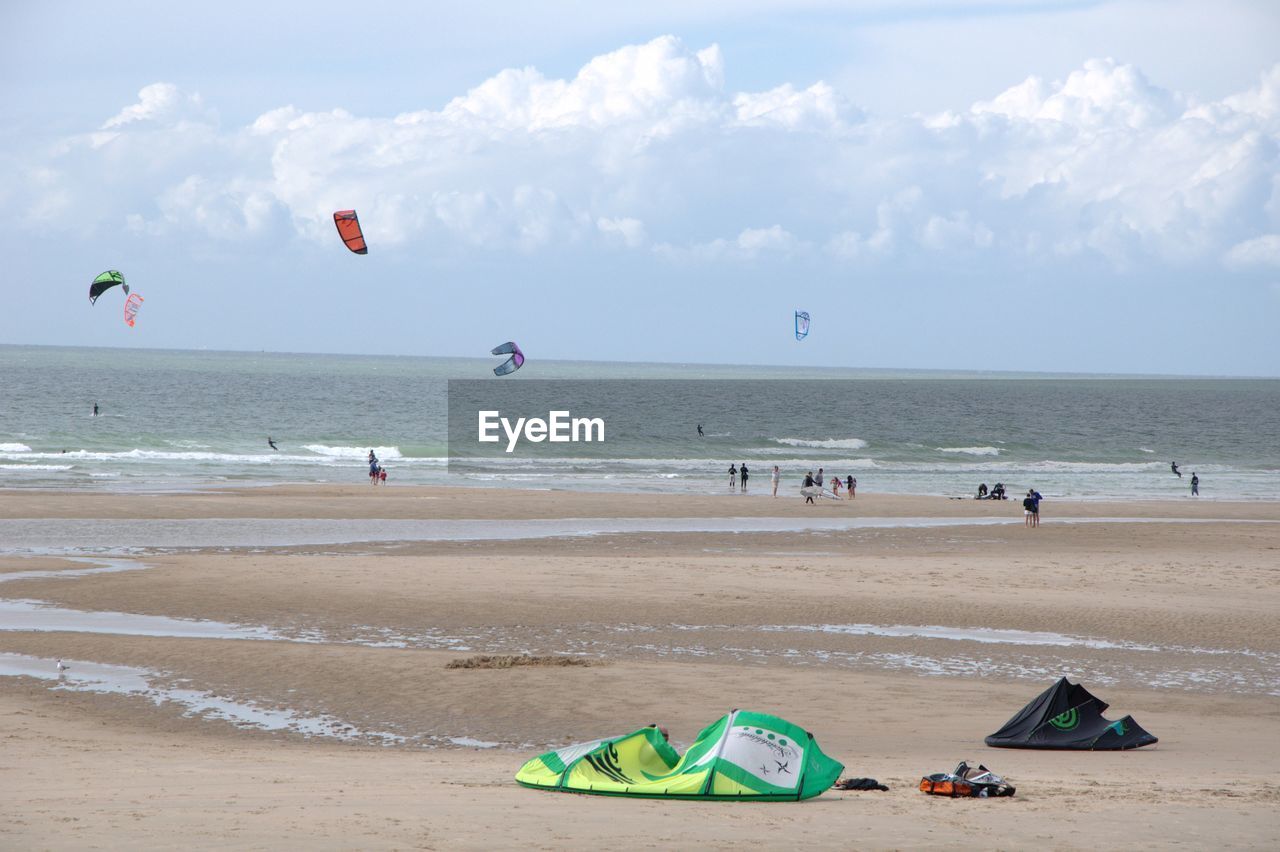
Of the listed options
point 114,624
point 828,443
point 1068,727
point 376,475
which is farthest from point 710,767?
point 828,443

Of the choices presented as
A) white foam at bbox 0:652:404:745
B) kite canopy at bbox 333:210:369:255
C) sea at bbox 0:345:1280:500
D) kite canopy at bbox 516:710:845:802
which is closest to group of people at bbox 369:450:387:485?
sea at bbox 0:345:1280:500

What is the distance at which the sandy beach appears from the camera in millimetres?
6852

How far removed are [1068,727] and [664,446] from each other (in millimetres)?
47210

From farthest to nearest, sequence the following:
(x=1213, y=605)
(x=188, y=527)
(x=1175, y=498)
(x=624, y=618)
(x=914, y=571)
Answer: (x=1175, y=498), (x=188, y=527), (x=914, y=571), (x=1213, y=605), (x=624, y=618)

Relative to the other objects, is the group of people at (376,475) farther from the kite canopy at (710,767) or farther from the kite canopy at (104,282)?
the kite canopy at (710,767)

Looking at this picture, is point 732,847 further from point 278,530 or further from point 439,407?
point 439,407

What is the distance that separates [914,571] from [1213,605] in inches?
180

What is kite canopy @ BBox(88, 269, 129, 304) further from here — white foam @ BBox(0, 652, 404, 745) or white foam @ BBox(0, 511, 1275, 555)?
white foam @ BBox(0, 652, 404, 745)

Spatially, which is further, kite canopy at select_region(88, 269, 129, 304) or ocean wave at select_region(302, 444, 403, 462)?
ocean wave at select_region(302, 444, 403, 462)

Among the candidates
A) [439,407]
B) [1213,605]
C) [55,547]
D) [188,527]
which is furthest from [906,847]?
[439,407]

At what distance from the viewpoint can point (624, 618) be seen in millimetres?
15188

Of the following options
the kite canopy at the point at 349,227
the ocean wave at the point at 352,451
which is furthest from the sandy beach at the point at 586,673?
the ocean wave at the point at 352,451

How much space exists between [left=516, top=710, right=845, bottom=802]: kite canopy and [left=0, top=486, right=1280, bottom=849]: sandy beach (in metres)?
0.17

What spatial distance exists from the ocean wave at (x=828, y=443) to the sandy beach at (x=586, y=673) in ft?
110
